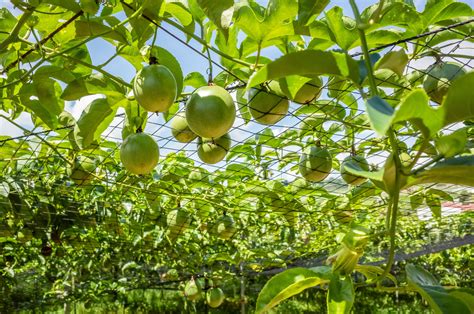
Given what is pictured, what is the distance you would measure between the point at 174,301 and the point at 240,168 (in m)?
5.42

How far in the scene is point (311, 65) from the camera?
510mm

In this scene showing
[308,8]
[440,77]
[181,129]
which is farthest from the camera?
[181,129]

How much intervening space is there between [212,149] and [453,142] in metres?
0.72

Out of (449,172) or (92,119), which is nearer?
(449,172)

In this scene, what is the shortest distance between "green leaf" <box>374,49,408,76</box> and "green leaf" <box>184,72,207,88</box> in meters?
0.46

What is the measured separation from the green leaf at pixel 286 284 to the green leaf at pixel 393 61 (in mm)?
348

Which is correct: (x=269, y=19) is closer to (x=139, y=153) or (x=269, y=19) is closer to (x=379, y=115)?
(x=139, y=153)

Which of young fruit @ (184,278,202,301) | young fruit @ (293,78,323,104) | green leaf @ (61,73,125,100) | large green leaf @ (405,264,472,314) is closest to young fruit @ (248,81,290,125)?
young fruit @ (293,78,323,104)

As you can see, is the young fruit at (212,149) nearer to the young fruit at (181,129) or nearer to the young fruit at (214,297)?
the young fruit at (181,129)

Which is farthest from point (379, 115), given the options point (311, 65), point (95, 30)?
point (95, 30)

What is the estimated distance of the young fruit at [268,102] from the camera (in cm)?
92

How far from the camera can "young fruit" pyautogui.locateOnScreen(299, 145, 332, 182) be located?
4.37 ft

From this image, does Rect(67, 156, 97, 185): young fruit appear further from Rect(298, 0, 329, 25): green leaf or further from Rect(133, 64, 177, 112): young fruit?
Rect(298, 0, 329, 25): green leaf

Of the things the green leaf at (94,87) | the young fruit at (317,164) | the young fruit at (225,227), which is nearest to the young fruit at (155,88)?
the green leaf at (94,87)
